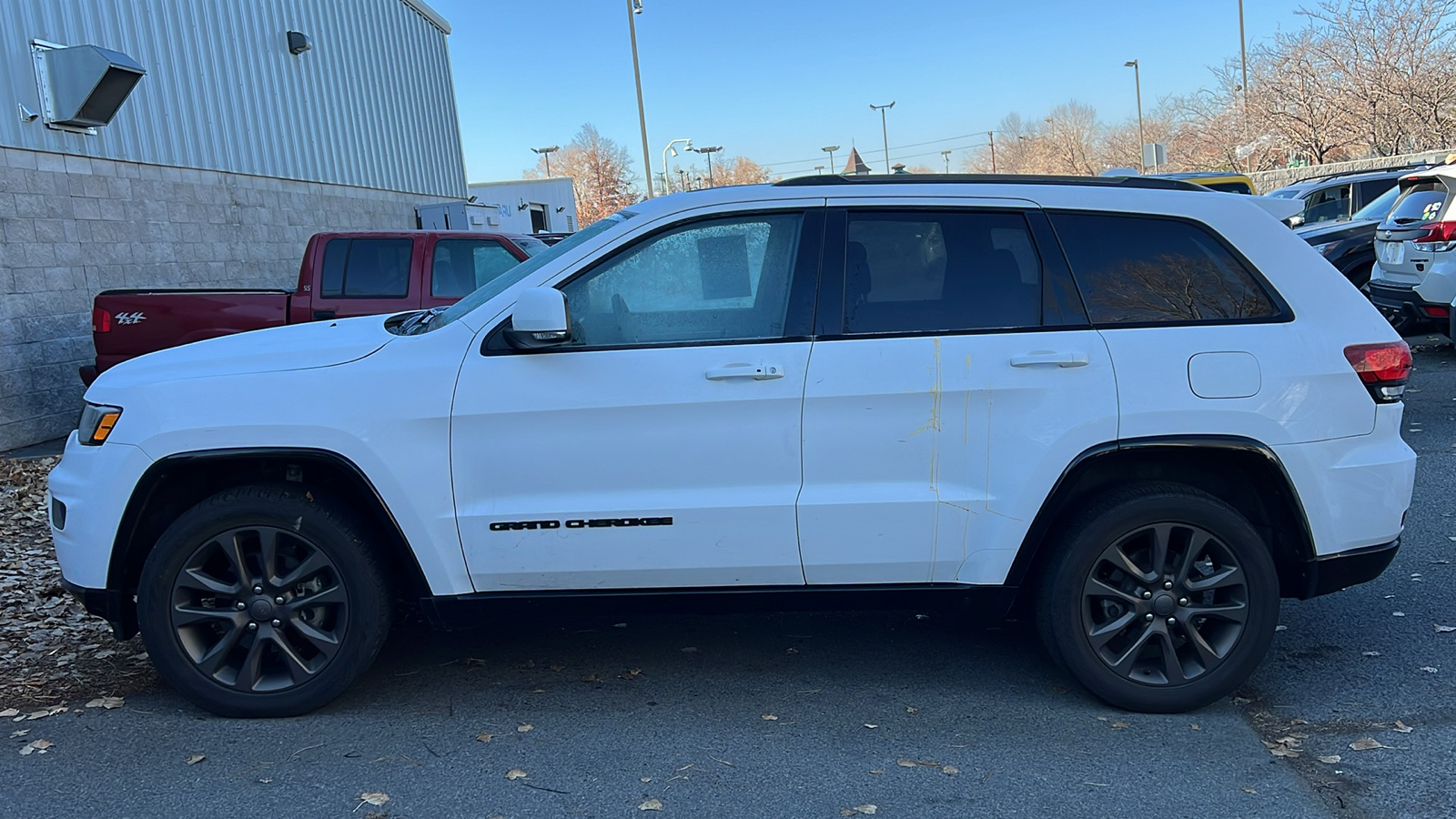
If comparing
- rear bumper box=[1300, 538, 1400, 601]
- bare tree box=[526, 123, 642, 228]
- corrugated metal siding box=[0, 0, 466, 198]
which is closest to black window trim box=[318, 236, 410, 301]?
corrugated metal siding box=[0, 0, 466, 198]

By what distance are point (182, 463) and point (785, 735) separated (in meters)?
2.26

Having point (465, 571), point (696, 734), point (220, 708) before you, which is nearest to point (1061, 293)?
point (696, 734)

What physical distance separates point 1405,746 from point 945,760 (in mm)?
1457

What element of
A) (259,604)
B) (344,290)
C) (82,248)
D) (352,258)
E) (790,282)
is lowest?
(259,604)

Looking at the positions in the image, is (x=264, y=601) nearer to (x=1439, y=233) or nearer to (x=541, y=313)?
(x=541, y=313)

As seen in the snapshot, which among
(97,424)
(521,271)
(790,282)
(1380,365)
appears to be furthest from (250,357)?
(1380,365)

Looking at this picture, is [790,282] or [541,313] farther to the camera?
[790,282]

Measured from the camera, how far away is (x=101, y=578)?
375 centimetres

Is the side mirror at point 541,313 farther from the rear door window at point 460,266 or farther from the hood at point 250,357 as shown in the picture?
the rear door window at point 460,266

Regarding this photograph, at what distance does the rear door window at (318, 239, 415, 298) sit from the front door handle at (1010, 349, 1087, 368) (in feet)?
24.0

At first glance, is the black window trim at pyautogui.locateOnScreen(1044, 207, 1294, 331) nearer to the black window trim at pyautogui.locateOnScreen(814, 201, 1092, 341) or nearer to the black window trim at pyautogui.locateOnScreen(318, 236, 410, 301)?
the black window trim at pyautogui.locateOnScreen(814, 201, 1092, 341)

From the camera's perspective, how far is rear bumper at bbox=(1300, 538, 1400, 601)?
12.1 ft

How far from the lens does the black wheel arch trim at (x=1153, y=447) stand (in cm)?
358

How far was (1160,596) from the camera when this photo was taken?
367cm
